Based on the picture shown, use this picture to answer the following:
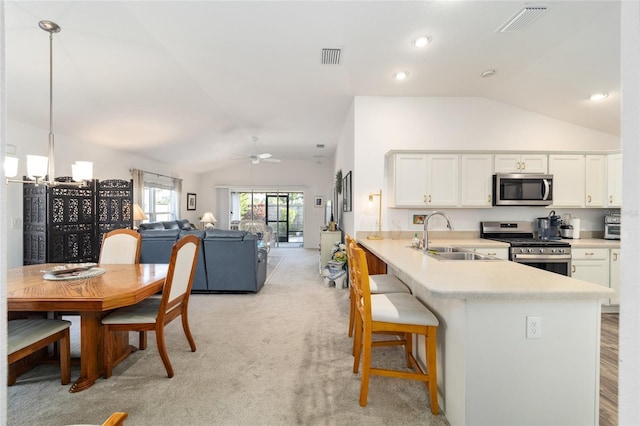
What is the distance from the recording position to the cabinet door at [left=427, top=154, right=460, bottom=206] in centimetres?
371

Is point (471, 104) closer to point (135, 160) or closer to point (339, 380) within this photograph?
point (339, 380)

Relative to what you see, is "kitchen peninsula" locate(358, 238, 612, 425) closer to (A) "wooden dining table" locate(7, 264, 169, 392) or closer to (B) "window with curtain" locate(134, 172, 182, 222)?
(A) "wooden dining table" locate(7, 264, 169, 392)

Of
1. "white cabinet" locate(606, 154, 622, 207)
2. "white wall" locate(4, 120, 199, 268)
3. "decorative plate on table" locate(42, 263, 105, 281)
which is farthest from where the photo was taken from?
"white wall" locate(4, 120, 199, 268)

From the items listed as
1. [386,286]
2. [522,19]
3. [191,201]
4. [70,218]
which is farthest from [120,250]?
[191,201]

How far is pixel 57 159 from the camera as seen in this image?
4.69 m

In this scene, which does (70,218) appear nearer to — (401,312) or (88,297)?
(88,297)

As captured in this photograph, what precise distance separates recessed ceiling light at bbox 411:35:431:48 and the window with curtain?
6330mm

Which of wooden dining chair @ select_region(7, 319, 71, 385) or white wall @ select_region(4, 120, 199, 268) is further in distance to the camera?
white wall @ select_region(4, 120, 199, 268)

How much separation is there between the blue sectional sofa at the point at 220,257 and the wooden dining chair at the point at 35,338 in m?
2.09

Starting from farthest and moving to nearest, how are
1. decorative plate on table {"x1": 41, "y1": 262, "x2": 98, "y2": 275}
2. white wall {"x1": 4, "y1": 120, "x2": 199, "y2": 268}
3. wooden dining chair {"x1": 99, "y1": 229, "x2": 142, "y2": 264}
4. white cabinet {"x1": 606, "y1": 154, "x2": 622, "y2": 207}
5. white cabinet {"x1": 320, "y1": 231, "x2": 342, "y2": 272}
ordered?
white cabinet {"x1": 320, "y1": 231, "x2": 342, "y2": 272} < white wall {"x1": 4, "y1": 120, "x2": 199, "y2": 268} < white cabinet {"x1": 606, "y1": 154, "x2": 622, "y2": 207} < wooden dining chair {"x1": 99, "y1": 229, "x2": 142, "y2": 264} < decorative plate on table {"x1": 41, "y1": 262, "x2": 98, "y2": 275}

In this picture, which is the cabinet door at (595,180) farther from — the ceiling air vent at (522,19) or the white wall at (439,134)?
the ceiling air vent at (522,19)

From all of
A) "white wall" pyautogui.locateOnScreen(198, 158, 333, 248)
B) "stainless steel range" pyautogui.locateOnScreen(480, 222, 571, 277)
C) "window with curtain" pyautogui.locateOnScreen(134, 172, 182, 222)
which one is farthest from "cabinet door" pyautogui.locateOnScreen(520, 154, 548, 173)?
"window with curtain" pyautogui.locateOnScreen(134, 172, 182, 222)

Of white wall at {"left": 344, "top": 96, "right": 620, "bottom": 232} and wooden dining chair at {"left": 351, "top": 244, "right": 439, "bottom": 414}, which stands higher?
white wall at {"left": 344, "top": 96, "right": 620, "bottom": 232}

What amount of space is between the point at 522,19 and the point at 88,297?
3.84 meters
